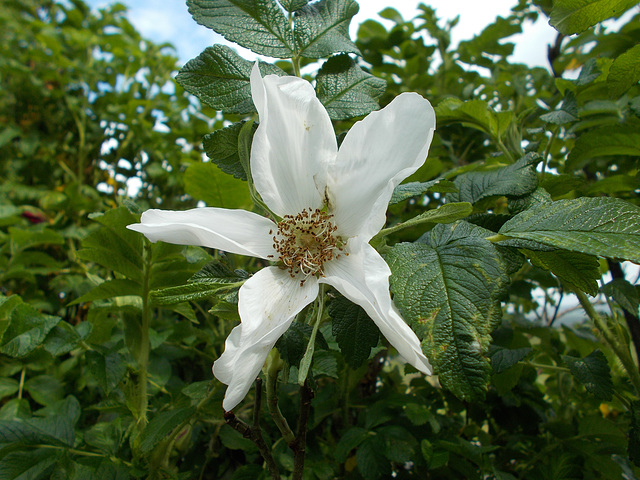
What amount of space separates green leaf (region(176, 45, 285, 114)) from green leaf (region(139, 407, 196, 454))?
470 millimetres

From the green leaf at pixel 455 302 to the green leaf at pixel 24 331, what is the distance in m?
0.64

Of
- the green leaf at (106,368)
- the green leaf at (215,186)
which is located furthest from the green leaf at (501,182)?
the green leaf at (106,368)

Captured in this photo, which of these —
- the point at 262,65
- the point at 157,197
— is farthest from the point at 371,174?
the point at 157,197

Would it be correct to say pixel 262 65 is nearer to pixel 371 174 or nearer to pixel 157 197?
pixel 371 174

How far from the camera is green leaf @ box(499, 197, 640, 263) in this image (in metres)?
0.42

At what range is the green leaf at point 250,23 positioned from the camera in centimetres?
64

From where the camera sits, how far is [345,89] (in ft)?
2.16

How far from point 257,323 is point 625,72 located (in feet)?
2.03

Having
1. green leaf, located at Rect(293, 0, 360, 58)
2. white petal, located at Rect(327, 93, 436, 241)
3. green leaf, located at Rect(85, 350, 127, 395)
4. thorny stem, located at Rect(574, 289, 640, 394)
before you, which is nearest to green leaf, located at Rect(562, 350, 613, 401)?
thorny stem, located at Rect(574, 289, 640, 394)

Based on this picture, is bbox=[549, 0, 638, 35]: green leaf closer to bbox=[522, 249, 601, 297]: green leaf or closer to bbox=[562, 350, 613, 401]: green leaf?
→ bbox=[522, 249, 601, 297]: green leaf

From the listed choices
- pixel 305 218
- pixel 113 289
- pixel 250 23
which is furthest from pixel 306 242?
pixel 113 289

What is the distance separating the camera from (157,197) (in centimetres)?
183

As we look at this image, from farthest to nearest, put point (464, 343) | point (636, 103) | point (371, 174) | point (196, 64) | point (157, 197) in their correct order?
point (157, 197) → point (636, 103) → point (196, 64) → point (371, 174) → point (464, 343)

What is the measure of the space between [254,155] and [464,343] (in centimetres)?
32
